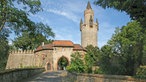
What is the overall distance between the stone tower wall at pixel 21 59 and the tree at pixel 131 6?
2583 inches

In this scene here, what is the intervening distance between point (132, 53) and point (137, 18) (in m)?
5.67

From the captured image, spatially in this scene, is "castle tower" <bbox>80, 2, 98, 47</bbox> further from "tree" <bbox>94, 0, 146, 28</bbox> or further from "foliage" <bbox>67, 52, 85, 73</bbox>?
"tree" <bbox>94, 0, 146, 28</bbox>

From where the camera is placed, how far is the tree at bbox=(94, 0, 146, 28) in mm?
9497

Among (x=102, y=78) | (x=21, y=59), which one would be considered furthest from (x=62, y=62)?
(x=102, y=78)

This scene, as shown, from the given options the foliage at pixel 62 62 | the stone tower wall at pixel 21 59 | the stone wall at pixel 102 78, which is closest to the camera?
the stone wall at pixel 102 78

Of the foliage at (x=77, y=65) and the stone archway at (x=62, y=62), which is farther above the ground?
the stone archway at (x=62, y=62)

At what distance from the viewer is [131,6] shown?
978 cm

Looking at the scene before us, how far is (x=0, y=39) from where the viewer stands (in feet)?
70.1

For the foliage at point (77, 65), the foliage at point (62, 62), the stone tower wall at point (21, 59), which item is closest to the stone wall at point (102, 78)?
the foliage at point (77, 65)

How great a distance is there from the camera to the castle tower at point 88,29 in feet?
289

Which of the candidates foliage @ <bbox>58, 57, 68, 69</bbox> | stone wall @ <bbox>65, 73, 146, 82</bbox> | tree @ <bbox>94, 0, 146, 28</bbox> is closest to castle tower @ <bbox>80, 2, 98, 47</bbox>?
foliage @ <bbox>58, 57, 68, 69</bbox>

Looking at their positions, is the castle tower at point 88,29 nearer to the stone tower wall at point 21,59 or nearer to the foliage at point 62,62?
the foliage at point 62,62

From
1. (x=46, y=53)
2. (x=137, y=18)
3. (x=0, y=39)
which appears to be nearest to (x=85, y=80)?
(x=137, y=18)

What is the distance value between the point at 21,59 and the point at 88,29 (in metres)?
26.8
